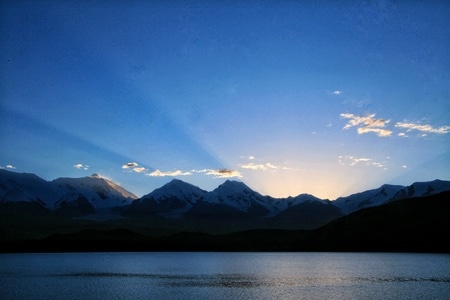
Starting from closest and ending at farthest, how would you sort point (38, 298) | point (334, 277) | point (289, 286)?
point (38, 298) < point (289, 286) < point (334, 277)

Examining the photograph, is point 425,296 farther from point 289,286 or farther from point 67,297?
point 67,297

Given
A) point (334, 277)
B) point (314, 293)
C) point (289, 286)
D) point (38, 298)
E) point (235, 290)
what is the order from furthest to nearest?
point (334, 277)
point (289, 286)
point (235, 290)
point (314, 293)
point (38, 298)

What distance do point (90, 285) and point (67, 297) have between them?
19357 millimetres

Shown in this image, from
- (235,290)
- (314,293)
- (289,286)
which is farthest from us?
(289,286)

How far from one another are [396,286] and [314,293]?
1822 centimetres

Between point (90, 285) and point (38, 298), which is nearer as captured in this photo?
point (38, 298)

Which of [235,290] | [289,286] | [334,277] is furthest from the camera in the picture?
[334,277]

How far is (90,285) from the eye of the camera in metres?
88.8

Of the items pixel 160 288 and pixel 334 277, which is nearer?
pixel 160 288

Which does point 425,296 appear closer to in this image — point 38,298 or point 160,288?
point 160,288

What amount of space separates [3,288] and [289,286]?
48174mm

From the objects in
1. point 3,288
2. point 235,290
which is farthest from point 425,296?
point 3,288

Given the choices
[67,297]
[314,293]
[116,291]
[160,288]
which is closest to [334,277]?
[314,293]

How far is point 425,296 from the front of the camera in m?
69.5
